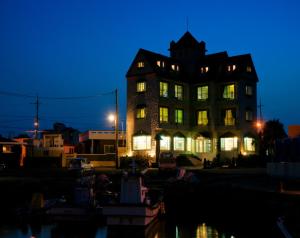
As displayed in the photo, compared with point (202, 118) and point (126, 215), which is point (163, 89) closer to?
point (202, 118)

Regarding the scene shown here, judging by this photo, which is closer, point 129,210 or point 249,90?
point 129,210

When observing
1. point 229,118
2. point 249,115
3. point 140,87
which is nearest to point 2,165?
point 140,87

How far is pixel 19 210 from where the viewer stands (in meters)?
30.7

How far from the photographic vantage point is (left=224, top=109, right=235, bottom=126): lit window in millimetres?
61406

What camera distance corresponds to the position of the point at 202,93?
63.7 meters

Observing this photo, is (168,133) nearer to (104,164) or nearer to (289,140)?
(104,164)

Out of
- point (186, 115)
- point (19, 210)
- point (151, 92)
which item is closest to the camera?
point (19, 210)

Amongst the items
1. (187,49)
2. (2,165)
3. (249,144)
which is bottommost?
(2,165)

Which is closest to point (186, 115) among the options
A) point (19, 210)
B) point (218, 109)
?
point (218, 109)

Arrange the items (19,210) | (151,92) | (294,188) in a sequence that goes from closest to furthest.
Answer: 1. (19,210)
2. (294,188)
3. (151,92)

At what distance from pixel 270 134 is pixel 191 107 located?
36.7ft

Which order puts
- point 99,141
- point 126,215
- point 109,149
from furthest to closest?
point 109,149 < point 99,141 < point 126,215

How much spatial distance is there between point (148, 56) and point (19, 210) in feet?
112

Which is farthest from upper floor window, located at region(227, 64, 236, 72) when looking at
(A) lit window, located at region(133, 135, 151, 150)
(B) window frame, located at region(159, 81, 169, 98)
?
(A) lit window, located at region(133, 135, 151, 150)
